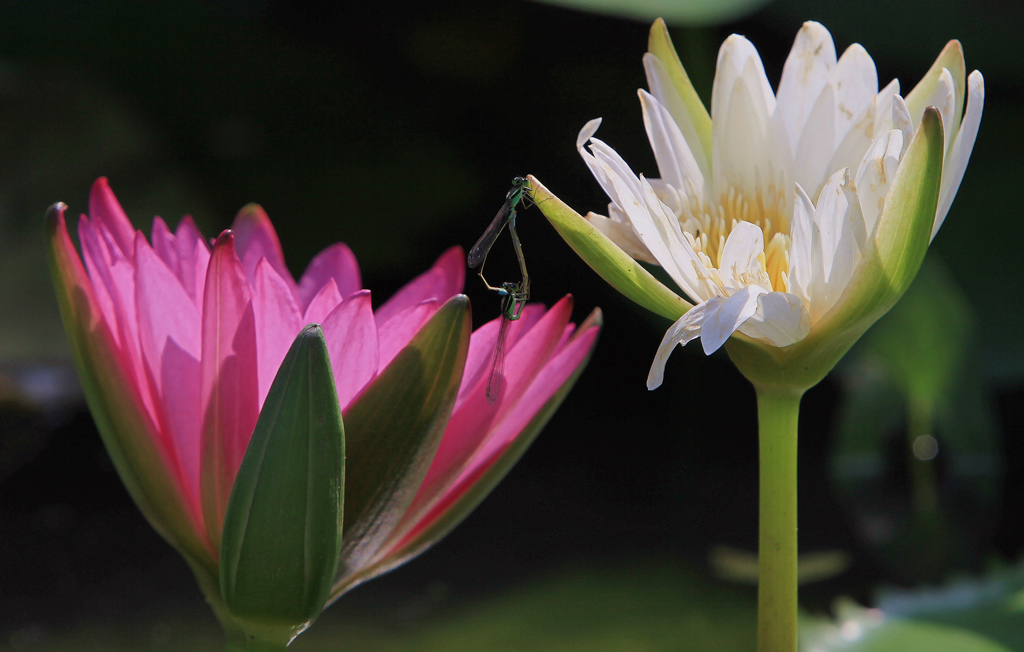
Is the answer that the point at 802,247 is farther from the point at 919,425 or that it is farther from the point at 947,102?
the point at 919,425

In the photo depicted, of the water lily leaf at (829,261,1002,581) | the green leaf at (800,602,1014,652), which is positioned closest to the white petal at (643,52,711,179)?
the green leaf at (800,602,1014,652)

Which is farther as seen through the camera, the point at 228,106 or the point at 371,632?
the point at 228,106

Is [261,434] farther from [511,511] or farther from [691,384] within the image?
[691,384]

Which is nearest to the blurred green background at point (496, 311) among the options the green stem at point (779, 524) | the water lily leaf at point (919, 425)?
the water lily leaf at point (919, 425)

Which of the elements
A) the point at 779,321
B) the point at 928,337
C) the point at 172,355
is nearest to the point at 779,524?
the point at 779,321

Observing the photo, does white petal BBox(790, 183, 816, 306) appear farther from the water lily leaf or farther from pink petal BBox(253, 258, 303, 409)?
the water lily leaf

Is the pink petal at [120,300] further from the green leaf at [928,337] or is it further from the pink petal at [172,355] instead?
the green leaf at [928,337]

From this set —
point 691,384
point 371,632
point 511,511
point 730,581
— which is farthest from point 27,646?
point 691,384
